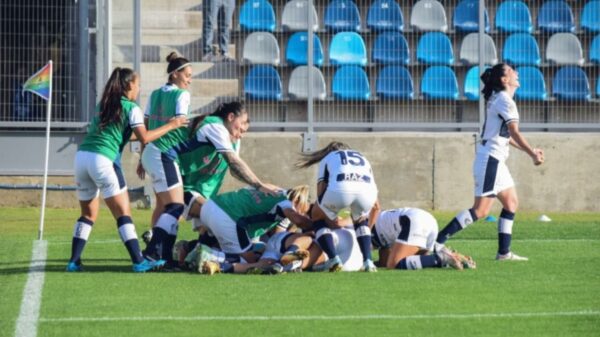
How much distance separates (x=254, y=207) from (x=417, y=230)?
57.6 inches

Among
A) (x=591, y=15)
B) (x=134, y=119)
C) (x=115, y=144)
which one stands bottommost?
(x=115, y=144)

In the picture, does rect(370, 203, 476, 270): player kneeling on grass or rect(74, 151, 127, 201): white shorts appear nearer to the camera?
rect(74, 151, 127, 201): white shorts

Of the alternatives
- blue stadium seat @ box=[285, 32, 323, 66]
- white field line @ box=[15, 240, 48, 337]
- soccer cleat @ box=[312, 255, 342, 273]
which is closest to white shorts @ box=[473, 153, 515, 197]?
soccer cleat @ box=[312, 255, 342, 273]

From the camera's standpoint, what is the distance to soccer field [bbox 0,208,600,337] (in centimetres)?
738

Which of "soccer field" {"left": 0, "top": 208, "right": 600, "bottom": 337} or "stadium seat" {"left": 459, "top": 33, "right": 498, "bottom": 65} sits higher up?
"stadium seat" {"left": 459, "top": 33, "right": 498, "bottom": 65}

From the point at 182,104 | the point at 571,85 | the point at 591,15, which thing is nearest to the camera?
the point at 182,104

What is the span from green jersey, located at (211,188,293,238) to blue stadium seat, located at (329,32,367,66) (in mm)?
8795

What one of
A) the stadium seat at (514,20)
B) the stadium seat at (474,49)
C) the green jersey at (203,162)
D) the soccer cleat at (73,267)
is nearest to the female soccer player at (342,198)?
the green jersey at (203,162)

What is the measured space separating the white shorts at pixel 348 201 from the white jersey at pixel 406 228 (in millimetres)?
519

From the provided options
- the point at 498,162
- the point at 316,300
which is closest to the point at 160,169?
the point at 316,300

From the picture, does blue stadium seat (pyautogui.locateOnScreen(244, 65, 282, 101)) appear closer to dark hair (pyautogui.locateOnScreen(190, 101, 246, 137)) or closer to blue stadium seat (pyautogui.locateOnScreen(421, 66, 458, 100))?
blue stadium seat (pyautogui.locateOnScreen(421, 66, 458, 100))

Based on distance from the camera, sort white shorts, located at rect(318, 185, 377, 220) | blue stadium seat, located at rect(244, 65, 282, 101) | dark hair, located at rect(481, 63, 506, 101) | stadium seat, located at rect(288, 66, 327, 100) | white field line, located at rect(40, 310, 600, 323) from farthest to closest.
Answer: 1. stadium seat, located at rect(288, 66, 327, 100)
2. blue stadium seat, located at rect(244, 65, 282, 101)
3. dark hair, located at rect(481, 63, 506, 101)
4. white shorts, located at rect(318, 185, 377, 220)
5. white field line, located at rect(40, 310, 600, 323)

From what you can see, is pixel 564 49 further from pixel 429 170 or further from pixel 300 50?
pixel 300 50

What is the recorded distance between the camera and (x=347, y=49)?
19.0 meters
